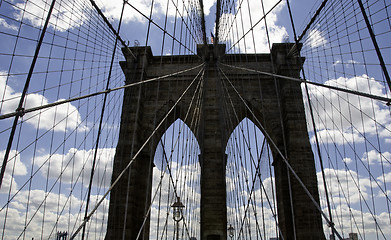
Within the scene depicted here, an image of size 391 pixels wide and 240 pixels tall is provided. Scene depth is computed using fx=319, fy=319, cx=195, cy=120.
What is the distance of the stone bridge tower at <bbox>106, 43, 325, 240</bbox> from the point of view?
11625mm

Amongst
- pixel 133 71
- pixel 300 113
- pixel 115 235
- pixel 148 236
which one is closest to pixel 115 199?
pixel 115 235

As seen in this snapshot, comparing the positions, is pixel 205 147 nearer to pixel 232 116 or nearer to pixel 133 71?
pixel 232 116

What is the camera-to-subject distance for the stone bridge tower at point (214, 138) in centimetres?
1162

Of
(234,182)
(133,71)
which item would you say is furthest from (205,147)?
(133,71)

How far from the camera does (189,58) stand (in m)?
15.3

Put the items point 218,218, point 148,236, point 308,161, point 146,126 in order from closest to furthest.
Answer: point 218,218
point 308,161
point 148,236
point 146,126

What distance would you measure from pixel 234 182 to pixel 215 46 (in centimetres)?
551

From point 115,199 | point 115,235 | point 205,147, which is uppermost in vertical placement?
point 205,147

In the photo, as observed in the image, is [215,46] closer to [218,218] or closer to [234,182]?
[234,182]

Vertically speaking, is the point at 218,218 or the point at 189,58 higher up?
the point at 189,58

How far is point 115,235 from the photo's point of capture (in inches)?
455

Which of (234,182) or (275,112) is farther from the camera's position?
(275,112)

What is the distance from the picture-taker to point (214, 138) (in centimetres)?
1249

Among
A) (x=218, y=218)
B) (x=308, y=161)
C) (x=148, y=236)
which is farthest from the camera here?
(x=148, y=236)
